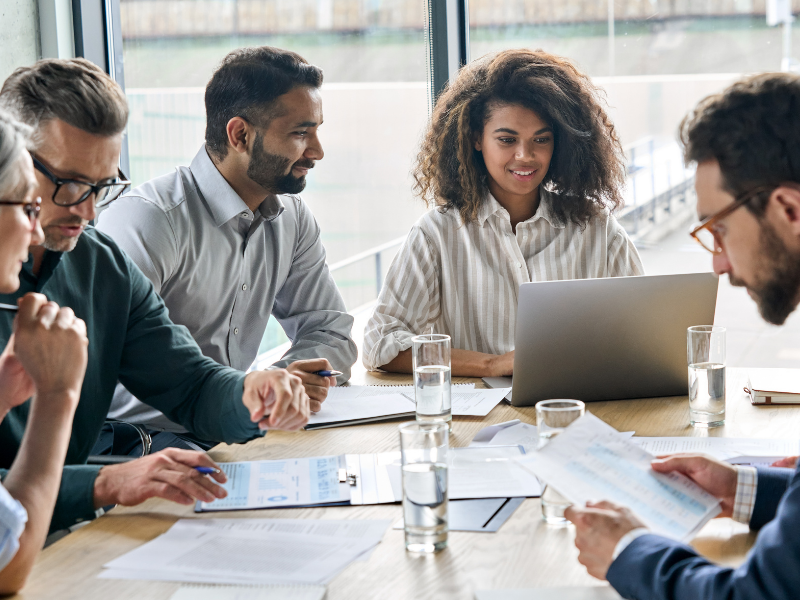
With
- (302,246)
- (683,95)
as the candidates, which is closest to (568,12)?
(683,95)

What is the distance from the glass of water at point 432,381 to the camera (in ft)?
5.30

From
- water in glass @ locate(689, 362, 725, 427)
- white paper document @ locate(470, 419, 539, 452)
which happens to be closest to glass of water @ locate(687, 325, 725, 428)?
water in glass @ locate(689, 362, 725, 427)

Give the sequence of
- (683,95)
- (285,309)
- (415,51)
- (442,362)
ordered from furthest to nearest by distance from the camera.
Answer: (415,51) < (683,95) < (285,309) < (442,362)

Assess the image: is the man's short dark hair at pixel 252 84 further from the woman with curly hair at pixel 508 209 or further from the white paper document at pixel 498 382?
the white paper document at pixel 498 382

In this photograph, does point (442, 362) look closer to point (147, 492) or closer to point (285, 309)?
point (147, 492)

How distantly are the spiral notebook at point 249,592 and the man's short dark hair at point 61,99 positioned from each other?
88 centimetres

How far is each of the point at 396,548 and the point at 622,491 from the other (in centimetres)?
30

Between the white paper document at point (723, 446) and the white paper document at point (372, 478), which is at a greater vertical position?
the white paper document at point (723, 446)

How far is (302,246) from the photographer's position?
93.4 inches

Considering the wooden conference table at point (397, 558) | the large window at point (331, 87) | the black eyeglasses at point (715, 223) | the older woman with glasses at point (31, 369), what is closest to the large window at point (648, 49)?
the large window at point (331, 87)

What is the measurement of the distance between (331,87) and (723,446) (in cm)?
258

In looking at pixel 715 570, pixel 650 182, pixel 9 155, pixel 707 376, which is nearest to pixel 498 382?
pixel 707 376

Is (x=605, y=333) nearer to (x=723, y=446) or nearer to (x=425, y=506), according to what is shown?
(x=723, y=446)

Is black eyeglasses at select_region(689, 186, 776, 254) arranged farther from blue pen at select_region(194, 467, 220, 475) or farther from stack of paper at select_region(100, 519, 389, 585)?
blue pen at select_region(194, 467, 220, 475)
